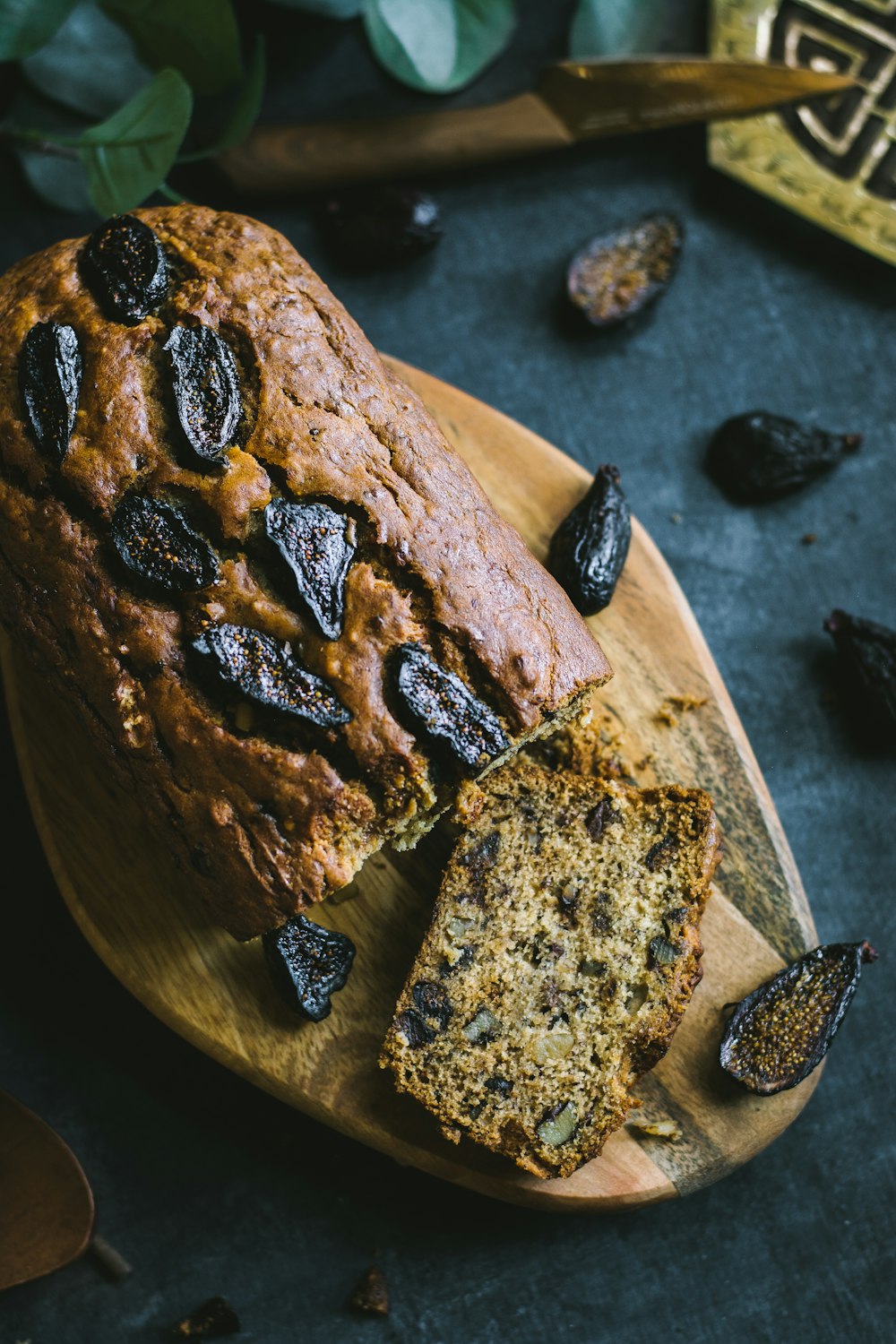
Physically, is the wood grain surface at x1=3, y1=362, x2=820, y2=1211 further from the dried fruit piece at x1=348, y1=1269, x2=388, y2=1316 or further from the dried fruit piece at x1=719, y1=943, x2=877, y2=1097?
the dried fruit piece at x1=348, y1=1269, x2=388, y2=1316

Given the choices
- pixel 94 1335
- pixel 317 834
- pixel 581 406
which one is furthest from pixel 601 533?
pixel 94 1335

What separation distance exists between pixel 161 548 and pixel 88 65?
6.70ft

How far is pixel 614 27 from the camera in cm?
374

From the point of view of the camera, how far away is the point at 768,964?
3.15 metres

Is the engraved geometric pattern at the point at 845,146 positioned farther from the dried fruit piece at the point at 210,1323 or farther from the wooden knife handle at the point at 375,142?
the dried fruit piece at the point at 210,1323

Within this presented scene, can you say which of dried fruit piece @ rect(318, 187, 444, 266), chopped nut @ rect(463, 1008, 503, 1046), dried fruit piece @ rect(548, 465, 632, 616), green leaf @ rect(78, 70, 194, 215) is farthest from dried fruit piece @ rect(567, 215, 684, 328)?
chopped nut @ rect(463, 1008, 503, 1046)

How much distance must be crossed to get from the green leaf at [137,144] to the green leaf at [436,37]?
2.51 ft

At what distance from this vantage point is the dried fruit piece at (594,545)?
3.17 meters

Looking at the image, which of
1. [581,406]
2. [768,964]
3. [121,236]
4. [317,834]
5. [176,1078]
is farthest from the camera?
[581,406]

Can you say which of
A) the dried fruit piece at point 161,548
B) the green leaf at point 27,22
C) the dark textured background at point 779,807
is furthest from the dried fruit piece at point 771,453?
the green leaf at point 27,22

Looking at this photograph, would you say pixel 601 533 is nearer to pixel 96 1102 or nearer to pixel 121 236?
pixel 121 236

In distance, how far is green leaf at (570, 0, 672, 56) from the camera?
3.71 m

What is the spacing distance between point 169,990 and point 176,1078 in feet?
1.44

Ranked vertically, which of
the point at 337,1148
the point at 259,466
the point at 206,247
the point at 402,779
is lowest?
the point at 337,1148
